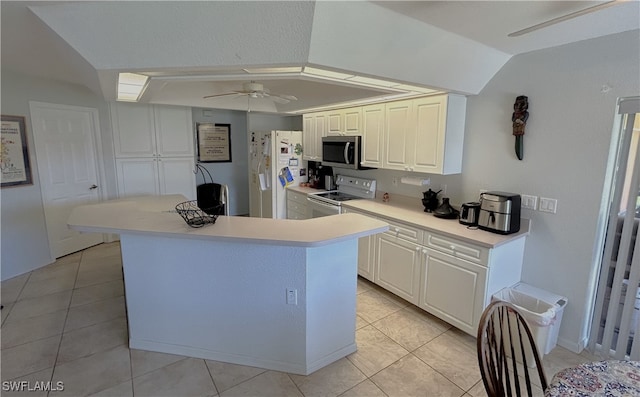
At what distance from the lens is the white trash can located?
2267mm

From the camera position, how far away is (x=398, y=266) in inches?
122

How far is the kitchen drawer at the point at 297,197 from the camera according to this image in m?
4.54

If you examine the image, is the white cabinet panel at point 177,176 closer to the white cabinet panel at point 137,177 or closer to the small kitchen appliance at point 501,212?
the white cabinet panel at point 137,177

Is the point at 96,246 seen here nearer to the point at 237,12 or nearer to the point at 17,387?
the point at 17,387

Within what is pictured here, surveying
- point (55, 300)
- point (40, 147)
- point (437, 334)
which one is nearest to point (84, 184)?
point (40, 147)

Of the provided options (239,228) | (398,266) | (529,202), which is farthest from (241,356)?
(529,202)

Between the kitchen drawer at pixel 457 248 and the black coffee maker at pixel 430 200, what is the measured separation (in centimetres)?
57

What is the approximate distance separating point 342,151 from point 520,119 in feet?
6.36

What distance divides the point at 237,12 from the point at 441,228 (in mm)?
2193

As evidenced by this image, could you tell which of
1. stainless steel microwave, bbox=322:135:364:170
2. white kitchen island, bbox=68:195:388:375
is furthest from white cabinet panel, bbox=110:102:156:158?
stainless steel microwave, bbox=322:135:364:170

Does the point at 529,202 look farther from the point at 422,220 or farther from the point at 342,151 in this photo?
the point at 342,151

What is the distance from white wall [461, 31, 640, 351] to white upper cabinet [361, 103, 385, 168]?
106cm

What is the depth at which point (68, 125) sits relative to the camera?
4.12 metres

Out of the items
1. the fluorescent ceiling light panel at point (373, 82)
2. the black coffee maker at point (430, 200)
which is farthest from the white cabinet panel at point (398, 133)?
the fluorescent ceiling light panel at point (373, 82)
